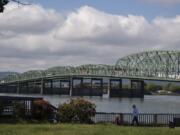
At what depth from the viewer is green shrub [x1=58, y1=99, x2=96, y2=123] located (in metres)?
34.1

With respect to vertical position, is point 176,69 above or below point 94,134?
above

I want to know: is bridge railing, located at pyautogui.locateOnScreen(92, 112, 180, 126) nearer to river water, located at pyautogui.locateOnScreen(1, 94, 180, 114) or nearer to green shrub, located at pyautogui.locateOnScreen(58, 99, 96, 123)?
green shrub, located at pyautogui.locateOnScreen(58, 99, 96, 123)

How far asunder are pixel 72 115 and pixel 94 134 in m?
11.2

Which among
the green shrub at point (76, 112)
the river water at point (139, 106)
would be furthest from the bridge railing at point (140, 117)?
the river water at point (139, 106)

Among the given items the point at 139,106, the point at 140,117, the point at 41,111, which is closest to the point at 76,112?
the point at 41,111

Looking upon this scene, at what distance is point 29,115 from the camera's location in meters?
34.8

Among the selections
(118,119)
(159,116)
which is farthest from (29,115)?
(159,116)

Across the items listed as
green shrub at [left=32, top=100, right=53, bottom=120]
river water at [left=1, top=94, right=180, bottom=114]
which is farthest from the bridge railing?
river water at [left=1, top=94, right=180, bottom=114]

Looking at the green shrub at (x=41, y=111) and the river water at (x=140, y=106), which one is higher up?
the green shrub at (x=41, y=111)

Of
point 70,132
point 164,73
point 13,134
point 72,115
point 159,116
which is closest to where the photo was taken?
point 13,134

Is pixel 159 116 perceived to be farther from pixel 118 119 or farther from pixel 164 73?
pixel 164 73

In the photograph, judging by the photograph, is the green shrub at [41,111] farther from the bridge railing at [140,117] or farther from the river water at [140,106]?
the river water at [140,106]

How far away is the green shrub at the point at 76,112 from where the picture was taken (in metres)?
34.1

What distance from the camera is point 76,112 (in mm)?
34219
